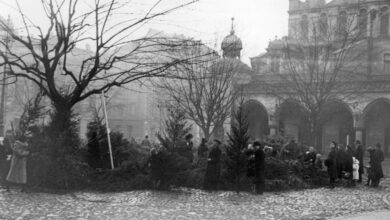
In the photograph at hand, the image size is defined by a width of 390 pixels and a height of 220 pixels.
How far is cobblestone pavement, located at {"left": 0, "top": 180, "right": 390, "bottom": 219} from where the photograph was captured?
30.8 ft

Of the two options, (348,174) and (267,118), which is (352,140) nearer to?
(267,118)

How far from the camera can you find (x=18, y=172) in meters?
12.2

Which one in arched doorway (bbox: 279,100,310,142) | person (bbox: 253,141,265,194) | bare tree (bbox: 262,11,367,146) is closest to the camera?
person (bbox: 253,141,265,194)

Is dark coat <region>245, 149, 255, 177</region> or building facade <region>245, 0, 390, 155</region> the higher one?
building facade <region>245, 0, 390, 155</region>

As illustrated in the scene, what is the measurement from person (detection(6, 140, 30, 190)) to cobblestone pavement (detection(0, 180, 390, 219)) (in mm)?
339

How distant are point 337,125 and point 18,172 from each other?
30.1m

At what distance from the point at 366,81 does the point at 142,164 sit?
23.0 m

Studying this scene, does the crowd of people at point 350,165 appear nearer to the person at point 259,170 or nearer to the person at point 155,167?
the person at point 259,170

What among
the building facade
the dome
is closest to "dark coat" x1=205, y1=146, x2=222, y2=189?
the dome

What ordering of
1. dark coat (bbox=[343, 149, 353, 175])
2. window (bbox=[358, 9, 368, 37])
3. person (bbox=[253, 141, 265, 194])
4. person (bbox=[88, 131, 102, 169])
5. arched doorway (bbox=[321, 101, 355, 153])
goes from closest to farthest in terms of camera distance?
1. person (bbox=[253, 141, 265, 194])
2. person (bbox=[88, 131, 102, 169])
3. dark coat (bbox=[343, 149, 353, 175])
4. window (bbox=[358, 9, 368, 37])
5. arched doorway (bbox=[321, 101, 355, 153])

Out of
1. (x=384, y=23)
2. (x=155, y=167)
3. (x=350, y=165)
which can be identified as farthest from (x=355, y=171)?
(x=384, y=23)

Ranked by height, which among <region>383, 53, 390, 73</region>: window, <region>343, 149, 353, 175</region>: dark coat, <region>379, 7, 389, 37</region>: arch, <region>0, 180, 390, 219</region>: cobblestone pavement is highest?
<region>379, 7, 389, 37</region>: arch

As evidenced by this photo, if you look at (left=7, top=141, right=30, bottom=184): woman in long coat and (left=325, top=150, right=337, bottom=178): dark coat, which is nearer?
(left=7, top=141, right=30, bottom=184): woman in long coat

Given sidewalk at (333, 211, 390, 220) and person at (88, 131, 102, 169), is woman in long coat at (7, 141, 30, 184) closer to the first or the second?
person at (88, 131, 102, 169)
